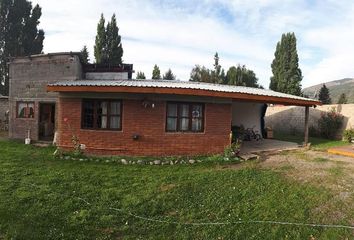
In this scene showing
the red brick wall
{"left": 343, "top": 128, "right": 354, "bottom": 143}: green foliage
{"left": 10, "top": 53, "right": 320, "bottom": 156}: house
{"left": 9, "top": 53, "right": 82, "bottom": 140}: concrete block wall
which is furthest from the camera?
{"left": 343, "top": 128, "right": 354, "bottom": 143}: green foliage

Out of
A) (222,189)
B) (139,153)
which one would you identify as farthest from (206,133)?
(222,189)

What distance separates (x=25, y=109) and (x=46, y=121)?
1500mm

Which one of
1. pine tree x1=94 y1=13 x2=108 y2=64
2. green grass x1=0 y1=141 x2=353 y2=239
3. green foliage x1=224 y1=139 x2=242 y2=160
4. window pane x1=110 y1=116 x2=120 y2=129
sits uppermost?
pine tree x1=94 y1=13 x2=108 y2=64

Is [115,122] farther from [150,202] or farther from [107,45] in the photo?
[107,45]

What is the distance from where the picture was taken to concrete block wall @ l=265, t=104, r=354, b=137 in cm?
1862

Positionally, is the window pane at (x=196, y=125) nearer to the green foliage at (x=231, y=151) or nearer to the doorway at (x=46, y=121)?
the green foliage at (x=231, y=151)

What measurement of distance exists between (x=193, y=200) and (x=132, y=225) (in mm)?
1736

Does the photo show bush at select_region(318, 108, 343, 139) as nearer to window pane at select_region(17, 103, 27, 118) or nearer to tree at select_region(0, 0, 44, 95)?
window pane at select_region(17, 103, 27, 118)

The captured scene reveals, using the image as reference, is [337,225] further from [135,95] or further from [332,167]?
[135,95]

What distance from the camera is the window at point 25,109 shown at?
16.0 metres

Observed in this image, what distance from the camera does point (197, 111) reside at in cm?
1166

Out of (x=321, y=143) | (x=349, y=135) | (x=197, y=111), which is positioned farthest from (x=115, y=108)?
(x=349, y=135)

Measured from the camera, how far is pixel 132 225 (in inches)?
249

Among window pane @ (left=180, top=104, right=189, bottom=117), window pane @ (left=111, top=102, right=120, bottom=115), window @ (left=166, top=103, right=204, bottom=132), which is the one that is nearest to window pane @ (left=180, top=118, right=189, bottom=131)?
window @ (left=166, top=103, right=204, bottom=132)
